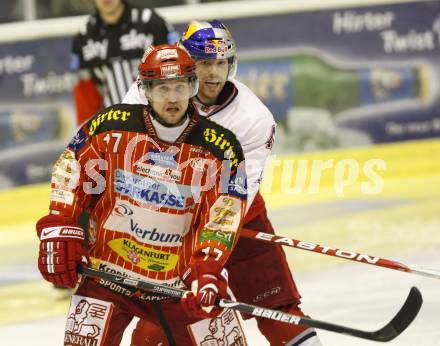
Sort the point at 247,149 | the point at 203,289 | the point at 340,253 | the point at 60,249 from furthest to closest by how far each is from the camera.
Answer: the point at 247,149
the point at 340,253
the point at 60,249
the point at 203,289

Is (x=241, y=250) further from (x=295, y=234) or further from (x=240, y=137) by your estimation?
(x=295, y=234)

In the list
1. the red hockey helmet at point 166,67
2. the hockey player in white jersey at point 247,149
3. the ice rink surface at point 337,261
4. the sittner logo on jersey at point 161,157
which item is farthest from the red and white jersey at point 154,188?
the ice rink surface at point 337,261

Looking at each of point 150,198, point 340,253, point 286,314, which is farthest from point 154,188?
point 340,253

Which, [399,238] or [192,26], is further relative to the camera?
[399,238]

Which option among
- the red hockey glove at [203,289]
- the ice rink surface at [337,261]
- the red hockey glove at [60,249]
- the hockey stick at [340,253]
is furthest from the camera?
the ice rink surface at [337,261]

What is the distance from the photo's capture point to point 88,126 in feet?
13.1

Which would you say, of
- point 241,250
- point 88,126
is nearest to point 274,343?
point 241,250

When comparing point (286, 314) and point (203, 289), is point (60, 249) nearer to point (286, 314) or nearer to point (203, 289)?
point (203, 289)

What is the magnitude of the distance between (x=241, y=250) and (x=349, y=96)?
478 centimetres

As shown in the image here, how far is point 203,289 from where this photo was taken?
3.75m

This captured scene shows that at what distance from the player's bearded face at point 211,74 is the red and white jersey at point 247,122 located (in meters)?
0.05

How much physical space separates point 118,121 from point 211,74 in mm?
605

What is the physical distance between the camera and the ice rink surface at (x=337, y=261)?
564 centimetres

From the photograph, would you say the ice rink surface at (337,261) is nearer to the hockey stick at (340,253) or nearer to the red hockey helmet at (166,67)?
the hockey stick at (340,253)
